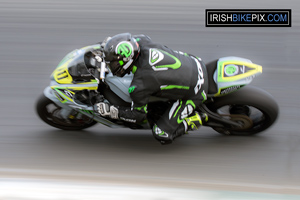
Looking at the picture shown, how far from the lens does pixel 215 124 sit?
4.58 meters

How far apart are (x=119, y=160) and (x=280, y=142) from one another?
1.65 meters

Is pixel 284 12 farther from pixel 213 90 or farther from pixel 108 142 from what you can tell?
pixel 108 142

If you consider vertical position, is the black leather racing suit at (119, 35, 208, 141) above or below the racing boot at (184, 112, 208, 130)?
above

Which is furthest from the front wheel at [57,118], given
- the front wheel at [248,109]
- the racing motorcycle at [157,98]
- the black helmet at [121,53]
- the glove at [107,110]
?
the front wheel at [248,109]

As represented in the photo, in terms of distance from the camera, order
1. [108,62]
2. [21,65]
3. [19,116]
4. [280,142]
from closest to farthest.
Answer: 1. [108,62]
2. [280,142]
3. [19,116]
4. [21,65]

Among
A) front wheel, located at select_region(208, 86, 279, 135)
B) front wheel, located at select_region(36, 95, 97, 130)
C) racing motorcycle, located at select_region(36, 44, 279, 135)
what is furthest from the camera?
front wheel, located at select_region(36, 95, 97, 130)

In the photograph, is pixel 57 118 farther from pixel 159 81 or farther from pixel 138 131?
pixel 159 81

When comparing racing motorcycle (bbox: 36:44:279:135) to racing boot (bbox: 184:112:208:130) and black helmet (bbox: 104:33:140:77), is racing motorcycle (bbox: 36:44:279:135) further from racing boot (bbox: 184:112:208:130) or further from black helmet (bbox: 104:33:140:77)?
black helmet (bbox: 104:33:140:77)

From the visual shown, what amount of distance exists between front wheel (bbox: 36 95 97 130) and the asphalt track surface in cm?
9

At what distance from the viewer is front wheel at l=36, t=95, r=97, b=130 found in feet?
15.7

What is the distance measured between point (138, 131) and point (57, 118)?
2.85ft

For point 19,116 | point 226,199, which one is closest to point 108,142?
point 19,116

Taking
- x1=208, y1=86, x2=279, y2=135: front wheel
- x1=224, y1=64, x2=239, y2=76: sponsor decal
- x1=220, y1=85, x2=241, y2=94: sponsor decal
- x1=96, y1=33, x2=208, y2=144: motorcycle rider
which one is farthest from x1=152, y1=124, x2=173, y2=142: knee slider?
x1=224, y1=64, x2=239, y2=76: sponsor decal

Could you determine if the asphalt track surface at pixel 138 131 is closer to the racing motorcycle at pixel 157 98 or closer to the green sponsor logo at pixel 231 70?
the racing motorcycle at pixel 157 98
